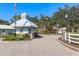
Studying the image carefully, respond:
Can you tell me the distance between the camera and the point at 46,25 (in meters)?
58.1

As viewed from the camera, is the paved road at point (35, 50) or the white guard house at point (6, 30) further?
the white guard house at point (6, 30)

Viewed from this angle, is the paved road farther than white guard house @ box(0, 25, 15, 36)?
No

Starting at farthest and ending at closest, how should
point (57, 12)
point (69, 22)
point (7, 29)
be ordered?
point (57, 12)
point (7, 29)
point (69, 22)

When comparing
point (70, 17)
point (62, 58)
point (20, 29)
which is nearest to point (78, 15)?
point (70, 17)

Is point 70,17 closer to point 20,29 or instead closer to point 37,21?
point 20,29

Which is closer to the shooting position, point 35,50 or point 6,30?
point 35,50

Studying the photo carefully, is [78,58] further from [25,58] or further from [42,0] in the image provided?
[42,0]

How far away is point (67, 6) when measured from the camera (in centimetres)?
3975

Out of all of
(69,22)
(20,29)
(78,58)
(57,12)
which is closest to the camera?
(78,58)

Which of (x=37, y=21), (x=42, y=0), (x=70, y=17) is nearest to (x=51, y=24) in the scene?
(x=37, y=21)

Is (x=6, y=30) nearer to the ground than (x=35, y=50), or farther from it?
nearer to the ground

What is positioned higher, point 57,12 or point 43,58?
point 57,12

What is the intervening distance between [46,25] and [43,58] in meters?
47.7

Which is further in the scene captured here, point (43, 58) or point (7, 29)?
point (7, 29)
